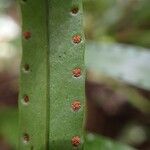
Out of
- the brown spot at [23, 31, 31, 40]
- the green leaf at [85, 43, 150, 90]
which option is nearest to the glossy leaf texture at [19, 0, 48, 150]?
the brown spot at [23, 31, 31, 40]

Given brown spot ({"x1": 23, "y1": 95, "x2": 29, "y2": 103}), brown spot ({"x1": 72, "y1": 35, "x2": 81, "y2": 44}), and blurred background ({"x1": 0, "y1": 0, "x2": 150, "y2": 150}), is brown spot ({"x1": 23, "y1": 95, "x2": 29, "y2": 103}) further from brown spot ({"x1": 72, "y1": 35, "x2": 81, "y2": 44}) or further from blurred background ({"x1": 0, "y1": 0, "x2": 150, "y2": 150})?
blurred background ({"x1": 0, "y1": 0, "x2": 150, "y2": 150})

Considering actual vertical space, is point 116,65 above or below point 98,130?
above

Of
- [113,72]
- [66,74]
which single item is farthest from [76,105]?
[113,72]

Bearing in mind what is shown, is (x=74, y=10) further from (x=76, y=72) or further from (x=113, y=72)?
(x=113, y=72)

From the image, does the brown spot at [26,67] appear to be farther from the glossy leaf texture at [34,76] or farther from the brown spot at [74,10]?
the brown spot at [74,10]

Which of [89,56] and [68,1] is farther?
[89,56]

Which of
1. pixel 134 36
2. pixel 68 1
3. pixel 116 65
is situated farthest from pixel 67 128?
pixel 134 36

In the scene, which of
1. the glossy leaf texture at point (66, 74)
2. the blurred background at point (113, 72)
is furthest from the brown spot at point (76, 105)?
the blurred background at point (113, 72)

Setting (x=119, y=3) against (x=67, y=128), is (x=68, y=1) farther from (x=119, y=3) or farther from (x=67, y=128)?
(x=119, y=3)
